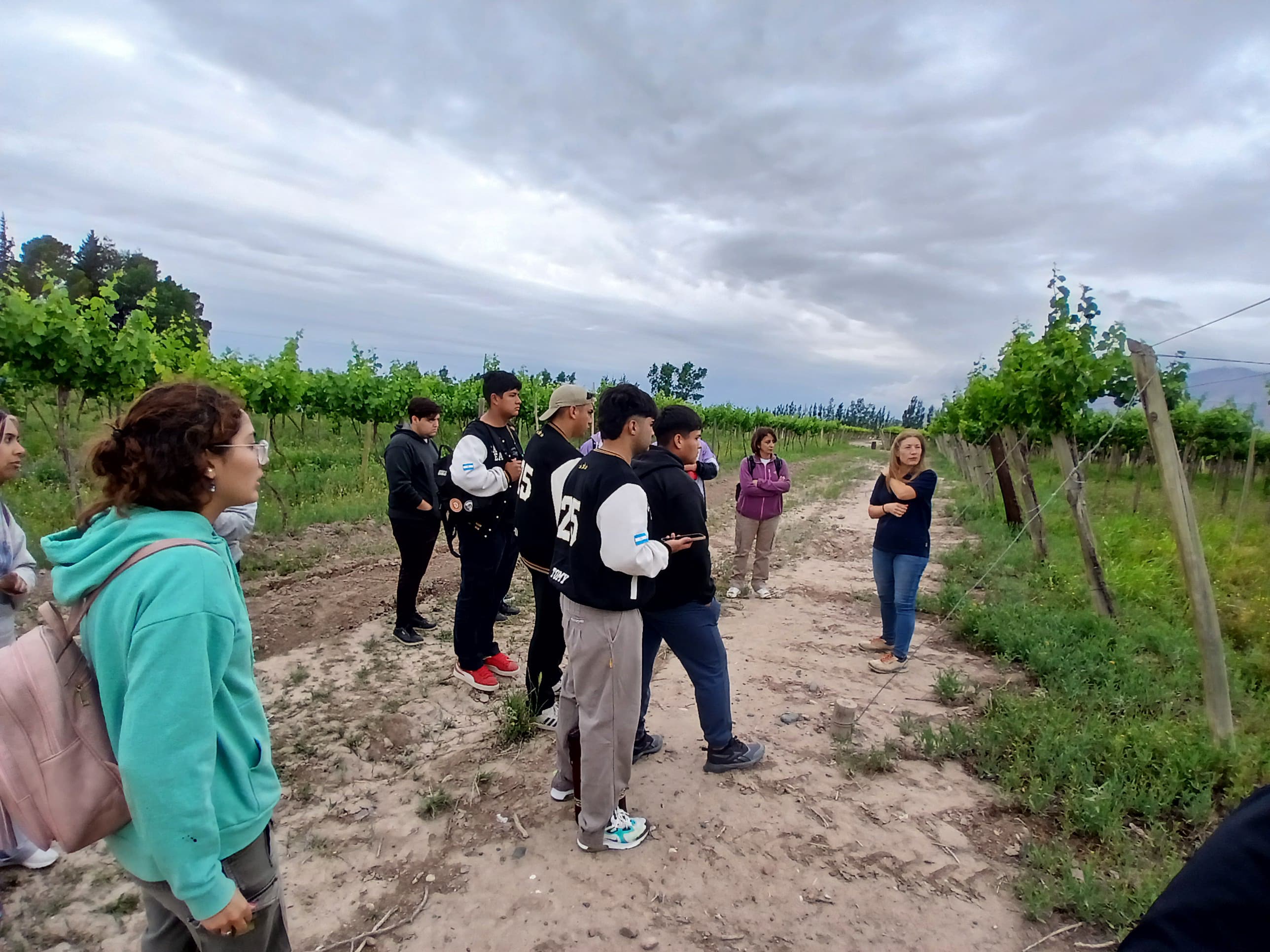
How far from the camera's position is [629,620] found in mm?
2707

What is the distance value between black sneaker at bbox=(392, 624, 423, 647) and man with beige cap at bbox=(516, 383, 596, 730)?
1854mm

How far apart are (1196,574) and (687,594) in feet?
9.88

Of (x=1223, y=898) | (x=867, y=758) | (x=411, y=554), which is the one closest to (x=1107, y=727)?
(x=867, y=758)

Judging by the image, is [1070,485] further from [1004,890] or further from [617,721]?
[617,721]

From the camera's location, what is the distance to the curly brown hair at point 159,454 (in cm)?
130

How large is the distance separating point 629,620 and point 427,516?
267 cm

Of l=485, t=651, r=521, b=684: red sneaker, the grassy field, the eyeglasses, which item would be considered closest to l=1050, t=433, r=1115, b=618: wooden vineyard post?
the grassy field

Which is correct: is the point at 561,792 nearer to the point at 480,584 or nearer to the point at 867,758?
the point at 480,584

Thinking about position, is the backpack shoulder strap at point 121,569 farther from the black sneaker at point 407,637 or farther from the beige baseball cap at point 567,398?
the black sneaker at point 407,637

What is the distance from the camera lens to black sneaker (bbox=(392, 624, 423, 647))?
522cm

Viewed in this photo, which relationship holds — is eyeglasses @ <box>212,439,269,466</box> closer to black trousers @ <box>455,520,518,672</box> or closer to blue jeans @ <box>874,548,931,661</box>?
black trousers @ <box>455,520,518,672</box>

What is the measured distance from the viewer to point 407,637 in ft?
17.2

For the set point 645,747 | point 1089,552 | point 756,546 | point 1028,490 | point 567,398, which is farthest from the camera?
point 1028,490

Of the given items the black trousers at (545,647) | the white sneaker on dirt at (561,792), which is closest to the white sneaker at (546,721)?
the black trousers at (545,647)
